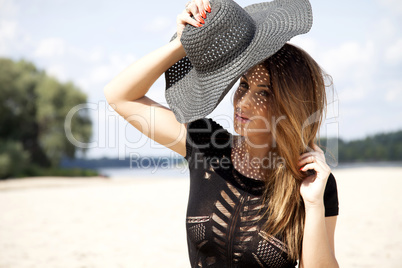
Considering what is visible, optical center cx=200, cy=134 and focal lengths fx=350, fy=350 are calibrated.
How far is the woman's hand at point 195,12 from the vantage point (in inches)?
59.2

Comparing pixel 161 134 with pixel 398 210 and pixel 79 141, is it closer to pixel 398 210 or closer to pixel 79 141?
pixel 398 210

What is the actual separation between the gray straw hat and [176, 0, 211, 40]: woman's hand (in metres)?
0.02

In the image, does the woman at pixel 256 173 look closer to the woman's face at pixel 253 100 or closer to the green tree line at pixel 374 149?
the woman's face at pixel 253 100

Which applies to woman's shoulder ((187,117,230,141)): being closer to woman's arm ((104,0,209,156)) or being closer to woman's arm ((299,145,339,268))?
woman's arm ((104,0,209,156))

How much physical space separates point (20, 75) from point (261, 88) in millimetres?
27890

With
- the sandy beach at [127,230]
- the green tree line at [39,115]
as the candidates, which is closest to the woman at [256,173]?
the sandy beach at [127,230]

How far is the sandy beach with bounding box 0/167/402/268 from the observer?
5980 millimetres

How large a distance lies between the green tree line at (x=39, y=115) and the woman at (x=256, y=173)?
81.3 feet

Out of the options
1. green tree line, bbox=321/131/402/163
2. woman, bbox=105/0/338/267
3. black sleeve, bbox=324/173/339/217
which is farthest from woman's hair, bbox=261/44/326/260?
green tree line, bbox=321/131/402/163

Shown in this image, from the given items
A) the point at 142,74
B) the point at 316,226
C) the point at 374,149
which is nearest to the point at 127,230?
the point at 142,74

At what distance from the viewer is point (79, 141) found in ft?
87.8

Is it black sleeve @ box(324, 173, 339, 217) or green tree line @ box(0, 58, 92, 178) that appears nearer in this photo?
black sleeve @ box(324, 173, 339, 217)

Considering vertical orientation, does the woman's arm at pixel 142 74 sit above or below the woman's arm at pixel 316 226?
above

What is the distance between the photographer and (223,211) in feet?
5.65
